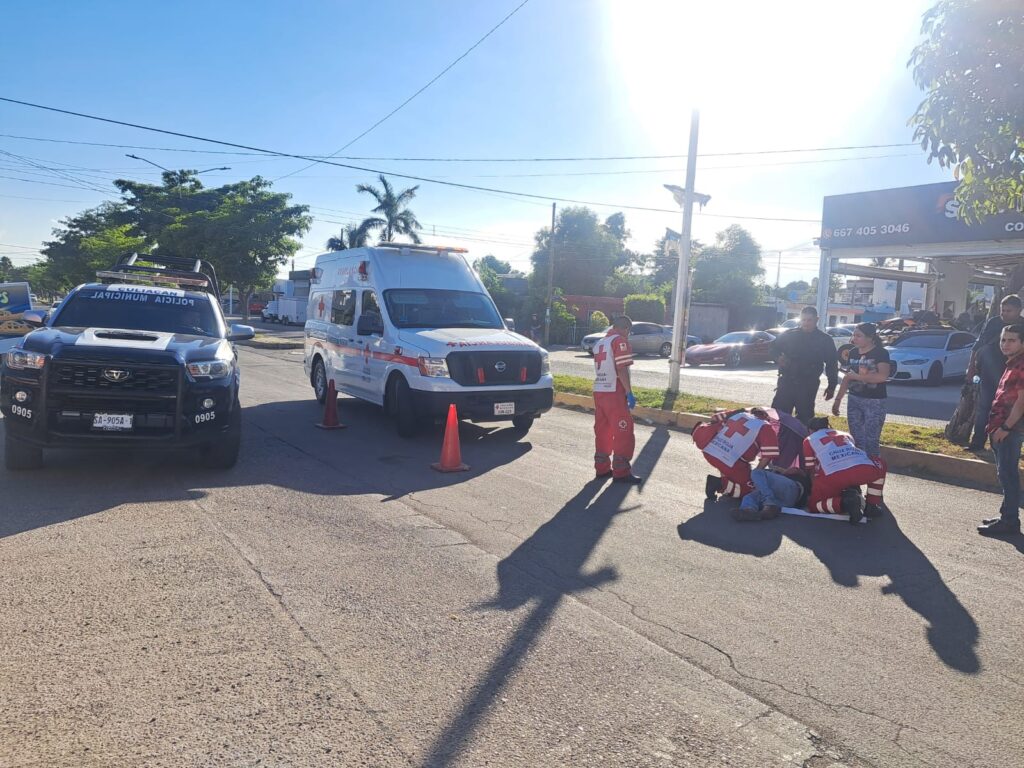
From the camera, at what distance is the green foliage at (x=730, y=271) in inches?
2168

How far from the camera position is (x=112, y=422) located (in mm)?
6641

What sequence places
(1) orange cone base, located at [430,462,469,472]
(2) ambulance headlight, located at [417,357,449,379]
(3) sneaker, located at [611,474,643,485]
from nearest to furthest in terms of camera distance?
(3) sneaker, located at [611,474,643,485]
(1) orange cone base, located at [430,462,469,472]
(2) ambulance headlight, located at [417,357,449,379]

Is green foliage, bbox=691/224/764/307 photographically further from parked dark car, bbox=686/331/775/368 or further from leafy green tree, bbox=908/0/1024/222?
leafy green tree, bbox=908/0/1024/222

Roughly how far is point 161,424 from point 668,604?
4699 millimetres

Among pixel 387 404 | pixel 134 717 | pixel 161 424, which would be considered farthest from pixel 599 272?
pixel 134 717

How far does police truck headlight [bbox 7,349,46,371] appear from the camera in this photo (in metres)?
6.63

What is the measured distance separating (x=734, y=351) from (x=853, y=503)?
837 inches

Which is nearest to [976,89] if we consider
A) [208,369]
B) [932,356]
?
[208,369]

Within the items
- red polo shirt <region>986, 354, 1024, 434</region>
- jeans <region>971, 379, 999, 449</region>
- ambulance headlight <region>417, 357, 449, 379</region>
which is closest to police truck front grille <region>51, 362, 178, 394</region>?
ambulance headlight <region>417, 357, 449, 379</region>

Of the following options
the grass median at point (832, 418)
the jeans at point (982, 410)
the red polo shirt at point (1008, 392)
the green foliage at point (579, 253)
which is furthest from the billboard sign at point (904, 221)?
the green foliage at point (579, 253)

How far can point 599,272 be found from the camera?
57.2 metres

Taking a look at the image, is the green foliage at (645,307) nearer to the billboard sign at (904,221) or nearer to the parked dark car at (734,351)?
the parked dark car at (734,351)

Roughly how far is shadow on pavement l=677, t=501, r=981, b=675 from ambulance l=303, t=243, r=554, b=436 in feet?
11.7

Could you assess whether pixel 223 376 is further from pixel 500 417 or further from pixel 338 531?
pixel 500 417
